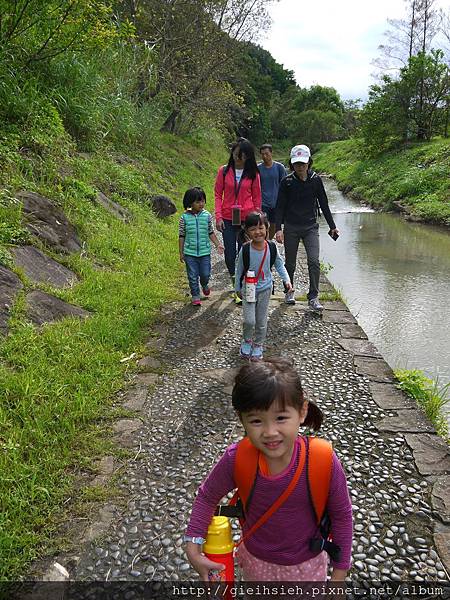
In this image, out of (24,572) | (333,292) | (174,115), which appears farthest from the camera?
(174,115)

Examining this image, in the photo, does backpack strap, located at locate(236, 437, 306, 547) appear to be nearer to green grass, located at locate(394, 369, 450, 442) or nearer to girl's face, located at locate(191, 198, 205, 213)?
green grass, located at locate(394, 369, 450, 442)

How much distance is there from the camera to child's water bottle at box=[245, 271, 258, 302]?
4016mm

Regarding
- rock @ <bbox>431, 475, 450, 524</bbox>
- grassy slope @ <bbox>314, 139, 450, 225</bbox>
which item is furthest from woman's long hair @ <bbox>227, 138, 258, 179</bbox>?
grassy slope @ <bbox>314, 139, 450, 225</bbox>

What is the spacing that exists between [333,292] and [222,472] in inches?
192

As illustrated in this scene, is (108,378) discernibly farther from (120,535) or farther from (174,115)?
(174,115)

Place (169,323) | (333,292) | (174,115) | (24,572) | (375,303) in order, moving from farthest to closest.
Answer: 1. (174,115)
2. (375,303)
3. (333,292)
4. (169,323)
5. (24,572)

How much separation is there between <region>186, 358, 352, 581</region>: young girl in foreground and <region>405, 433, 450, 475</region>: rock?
146 cm

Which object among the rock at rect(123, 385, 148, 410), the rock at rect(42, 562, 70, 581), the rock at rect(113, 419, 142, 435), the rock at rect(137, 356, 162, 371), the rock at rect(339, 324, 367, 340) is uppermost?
the rock at rect(339, 324, 367, 340)

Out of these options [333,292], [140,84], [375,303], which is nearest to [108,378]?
[333,292]

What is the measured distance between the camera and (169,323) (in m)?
5.08

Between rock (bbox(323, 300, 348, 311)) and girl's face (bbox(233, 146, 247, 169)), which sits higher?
girl's face (bbox(233, 146, 247, 169))

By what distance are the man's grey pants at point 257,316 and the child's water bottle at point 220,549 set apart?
2.69 metres

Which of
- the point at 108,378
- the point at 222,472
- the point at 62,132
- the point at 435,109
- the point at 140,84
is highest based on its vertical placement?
the point at 435,109

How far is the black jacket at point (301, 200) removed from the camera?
17.1 feet
